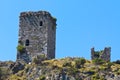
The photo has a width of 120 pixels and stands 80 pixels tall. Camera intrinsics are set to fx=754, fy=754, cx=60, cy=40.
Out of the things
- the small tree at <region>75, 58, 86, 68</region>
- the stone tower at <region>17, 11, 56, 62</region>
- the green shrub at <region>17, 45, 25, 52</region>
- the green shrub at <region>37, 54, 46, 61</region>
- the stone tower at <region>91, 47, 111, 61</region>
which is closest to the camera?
the small tree at <region>75, 58, 86, 68</region>

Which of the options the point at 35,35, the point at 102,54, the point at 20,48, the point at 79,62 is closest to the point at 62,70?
the point at 79,62

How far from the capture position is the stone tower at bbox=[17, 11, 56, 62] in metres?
135

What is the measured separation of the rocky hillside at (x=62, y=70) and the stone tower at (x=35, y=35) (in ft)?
11.9

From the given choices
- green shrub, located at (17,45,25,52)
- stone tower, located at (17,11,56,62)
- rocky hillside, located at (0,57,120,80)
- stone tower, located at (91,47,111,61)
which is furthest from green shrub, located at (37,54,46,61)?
stone tower, located at (91,47,111,61)

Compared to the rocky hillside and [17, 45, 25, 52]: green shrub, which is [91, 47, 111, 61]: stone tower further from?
[17, 45, 25, 52]: green shrub

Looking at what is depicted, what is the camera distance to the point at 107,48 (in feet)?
431

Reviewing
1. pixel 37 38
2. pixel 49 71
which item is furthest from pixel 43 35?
pixel 49 71

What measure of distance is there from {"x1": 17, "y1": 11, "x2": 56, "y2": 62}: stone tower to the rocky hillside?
3.64 m

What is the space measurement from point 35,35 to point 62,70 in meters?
12.8

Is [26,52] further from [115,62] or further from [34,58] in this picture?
[115,62]

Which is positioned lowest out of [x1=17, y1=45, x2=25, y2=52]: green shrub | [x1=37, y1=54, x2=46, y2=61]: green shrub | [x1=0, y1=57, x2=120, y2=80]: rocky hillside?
[x1=0, y1=57, x2=120, y2=80]: rocky hillside

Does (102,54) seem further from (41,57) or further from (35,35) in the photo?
(35,35)

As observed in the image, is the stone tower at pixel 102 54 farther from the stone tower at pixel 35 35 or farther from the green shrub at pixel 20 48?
the green shrub at pixel 20 48

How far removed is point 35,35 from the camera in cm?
13588
